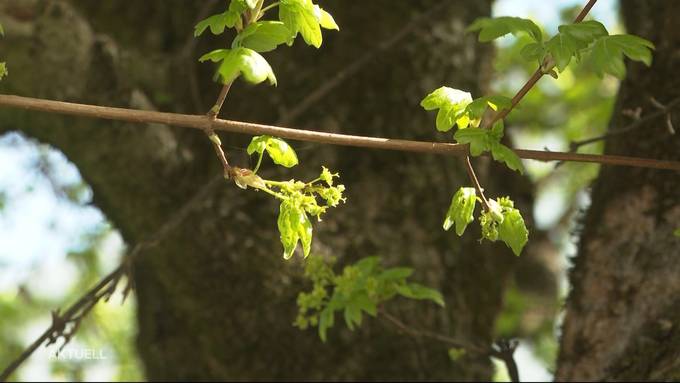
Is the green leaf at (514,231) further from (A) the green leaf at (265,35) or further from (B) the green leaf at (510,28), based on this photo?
(A) the green leaf at (265,35)

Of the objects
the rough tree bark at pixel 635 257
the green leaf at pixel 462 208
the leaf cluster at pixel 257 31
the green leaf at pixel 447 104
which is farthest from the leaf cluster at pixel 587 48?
the rough tree bark at pixel 635 257

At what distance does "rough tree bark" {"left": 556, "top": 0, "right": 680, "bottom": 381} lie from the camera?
204 cm

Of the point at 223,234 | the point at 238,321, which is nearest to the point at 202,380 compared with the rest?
the point at 238,321

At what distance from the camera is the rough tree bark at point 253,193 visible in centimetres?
243

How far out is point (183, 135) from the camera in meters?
2.68

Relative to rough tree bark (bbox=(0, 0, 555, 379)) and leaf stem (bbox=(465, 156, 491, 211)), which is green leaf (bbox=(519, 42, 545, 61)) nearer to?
leaf stem (bbox=(465, 156, 491, 211))

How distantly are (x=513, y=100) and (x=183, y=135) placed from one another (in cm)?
151

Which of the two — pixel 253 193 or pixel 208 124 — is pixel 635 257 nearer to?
pixel 253 193

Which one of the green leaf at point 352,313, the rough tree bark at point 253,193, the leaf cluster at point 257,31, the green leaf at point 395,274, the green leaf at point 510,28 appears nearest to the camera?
the leaf cluster at point 257,31

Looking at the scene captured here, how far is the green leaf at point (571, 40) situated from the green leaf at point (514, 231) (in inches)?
9.9

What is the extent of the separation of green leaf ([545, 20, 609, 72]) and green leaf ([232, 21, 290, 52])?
405 mm

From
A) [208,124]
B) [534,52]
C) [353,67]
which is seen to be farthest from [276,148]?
[353,67]

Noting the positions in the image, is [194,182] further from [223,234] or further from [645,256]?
[645,256]

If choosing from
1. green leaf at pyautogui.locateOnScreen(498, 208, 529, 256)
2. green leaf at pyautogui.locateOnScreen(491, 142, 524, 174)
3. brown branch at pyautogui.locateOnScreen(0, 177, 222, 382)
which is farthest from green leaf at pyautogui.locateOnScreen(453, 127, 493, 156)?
brown branch at pyautogui.locateOnScreen(0, 177, 222, 382)
